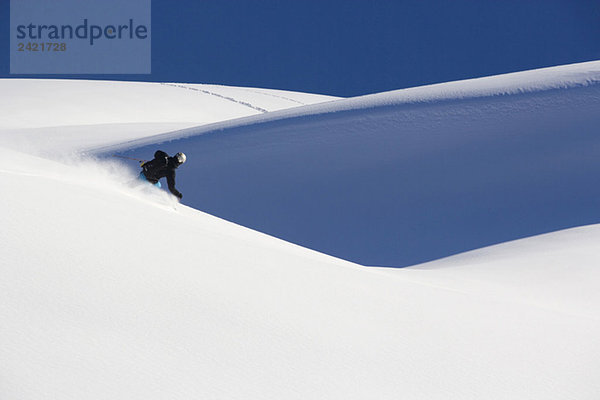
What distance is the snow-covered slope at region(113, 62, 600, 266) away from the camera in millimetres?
14367

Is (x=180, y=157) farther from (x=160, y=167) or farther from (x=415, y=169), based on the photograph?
(x=415, y=169)

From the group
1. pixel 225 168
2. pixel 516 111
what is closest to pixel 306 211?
A: pixel 225 168

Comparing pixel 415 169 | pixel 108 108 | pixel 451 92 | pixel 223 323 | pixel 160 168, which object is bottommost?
pixel 223 323

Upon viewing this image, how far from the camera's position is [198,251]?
18.9ft

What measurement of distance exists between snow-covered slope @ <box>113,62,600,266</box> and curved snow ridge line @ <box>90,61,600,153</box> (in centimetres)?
6

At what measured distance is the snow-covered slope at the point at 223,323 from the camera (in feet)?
12.5

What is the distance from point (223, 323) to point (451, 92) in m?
15.3

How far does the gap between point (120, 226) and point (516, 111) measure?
13306mm

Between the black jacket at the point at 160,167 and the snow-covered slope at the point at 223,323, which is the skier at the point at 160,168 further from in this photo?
the snow-covered slope at the point at 223,323

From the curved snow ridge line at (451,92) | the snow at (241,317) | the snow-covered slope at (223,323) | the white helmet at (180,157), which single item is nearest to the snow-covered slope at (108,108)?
the curved snow ridge line at (451,92)

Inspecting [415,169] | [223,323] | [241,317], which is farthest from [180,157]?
[415,169]

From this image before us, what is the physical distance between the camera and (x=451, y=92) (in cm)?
1891

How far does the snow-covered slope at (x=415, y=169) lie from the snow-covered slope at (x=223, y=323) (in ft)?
23.1

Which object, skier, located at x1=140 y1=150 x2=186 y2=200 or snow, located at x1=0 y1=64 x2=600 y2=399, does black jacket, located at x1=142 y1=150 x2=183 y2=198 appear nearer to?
skier, located at x1=140 y1=150 x2=186 y2=200
